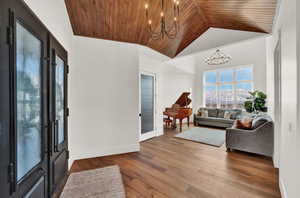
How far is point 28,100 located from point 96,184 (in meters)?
1.65

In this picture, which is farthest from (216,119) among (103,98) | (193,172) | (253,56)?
(103,98)

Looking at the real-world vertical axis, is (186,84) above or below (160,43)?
below

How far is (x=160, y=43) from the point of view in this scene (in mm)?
3502

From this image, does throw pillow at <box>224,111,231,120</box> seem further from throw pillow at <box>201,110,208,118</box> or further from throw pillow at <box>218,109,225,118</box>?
throw pillow at <box>201,110,208,118</box>

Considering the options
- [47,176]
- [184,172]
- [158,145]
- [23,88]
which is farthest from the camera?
[158,145]

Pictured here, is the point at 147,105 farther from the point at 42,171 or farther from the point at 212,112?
the point at 212,112

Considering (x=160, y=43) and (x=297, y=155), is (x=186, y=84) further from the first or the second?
(x=297, y=155)

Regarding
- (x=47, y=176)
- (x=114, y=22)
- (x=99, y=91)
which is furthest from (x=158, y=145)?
(x=114, y=22)

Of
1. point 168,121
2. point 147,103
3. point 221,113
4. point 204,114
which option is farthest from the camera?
point 204,114

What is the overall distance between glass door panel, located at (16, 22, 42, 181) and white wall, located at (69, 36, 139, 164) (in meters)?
1.48

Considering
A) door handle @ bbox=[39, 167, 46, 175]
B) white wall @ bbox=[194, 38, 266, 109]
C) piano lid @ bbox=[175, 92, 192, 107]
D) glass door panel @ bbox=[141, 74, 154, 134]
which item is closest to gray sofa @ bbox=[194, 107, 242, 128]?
piano lid @ bbox=[175, 92, 192, 107]

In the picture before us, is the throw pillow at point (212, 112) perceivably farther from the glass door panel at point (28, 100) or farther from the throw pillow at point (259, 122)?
the glass door panel at point (28, 100)

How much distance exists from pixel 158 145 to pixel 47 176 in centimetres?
279

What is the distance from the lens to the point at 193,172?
247 cm
